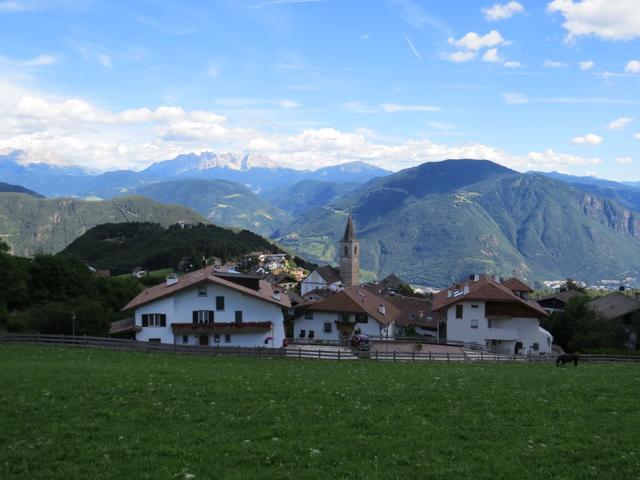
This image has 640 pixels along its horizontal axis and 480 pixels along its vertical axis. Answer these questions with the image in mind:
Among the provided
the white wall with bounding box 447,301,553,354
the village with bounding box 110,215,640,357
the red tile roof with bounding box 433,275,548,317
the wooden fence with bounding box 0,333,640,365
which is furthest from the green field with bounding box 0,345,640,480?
the white wall with bounding box 447,301,553,354

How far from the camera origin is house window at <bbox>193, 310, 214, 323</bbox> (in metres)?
49.3

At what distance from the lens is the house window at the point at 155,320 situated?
48.9 meters

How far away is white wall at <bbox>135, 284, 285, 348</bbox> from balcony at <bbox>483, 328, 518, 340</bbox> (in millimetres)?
25098

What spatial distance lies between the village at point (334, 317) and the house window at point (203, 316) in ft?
0.29

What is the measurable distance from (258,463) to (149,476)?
2186 mm

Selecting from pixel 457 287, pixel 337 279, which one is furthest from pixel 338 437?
pixel 337 279

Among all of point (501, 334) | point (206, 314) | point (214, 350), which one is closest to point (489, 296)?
point (501, 334)

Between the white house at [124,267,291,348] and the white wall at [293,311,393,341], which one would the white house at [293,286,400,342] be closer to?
the white wall at [293,311,393,341]

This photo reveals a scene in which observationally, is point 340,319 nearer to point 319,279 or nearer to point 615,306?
point 615,306

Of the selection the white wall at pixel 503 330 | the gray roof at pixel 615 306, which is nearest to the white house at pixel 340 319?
the white wall at pixel 503 330

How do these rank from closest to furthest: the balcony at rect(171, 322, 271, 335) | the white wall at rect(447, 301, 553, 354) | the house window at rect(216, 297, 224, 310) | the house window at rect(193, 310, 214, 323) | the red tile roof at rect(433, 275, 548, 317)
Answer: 1. the balcony at rect(171, 322, 271, 335)
2. the house window at rect(193, 310, 214, 323)
3. the house window at rect(216, 297, 224, 310)
4. the red tile roof at rect(433, 275, 548, 317)
5. the white wall at rect(447, 301, 553, 354)

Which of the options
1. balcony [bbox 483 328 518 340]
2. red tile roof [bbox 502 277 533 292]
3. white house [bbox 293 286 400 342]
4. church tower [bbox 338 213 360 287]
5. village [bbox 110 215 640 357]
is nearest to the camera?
village [bbox 110 215 640 357]

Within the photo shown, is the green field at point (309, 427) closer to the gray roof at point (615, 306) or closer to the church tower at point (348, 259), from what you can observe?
the gray roof at point (615, 306)

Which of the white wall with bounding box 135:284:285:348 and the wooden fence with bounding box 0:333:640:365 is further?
the white wall with bounding box 135:284:285:348
